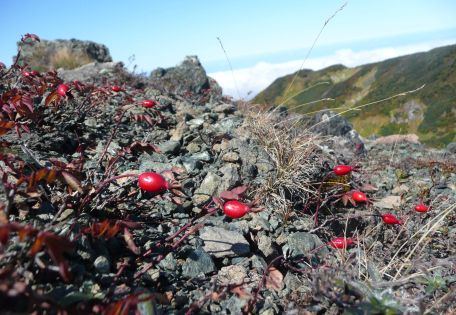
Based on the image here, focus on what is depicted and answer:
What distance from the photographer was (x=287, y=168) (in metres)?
3.57

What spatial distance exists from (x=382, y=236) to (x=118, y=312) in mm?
2843

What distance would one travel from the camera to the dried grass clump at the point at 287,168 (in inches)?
129

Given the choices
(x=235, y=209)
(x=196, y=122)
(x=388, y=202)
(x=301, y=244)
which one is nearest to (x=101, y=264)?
(x=235, y=209)

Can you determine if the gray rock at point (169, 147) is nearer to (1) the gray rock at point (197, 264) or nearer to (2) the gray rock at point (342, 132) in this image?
(1) the gray rock at point (197, 264)

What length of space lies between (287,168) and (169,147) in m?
1.15

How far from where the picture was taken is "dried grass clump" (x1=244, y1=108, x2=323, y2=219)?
3.28 meters

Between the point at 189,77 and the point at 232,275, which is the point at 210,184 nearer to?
Result: the point at 232,275

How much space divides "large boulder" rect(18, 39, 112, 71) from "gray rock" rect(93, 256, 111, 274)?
8987 mm

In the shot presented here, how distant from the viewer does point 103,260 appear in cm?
199

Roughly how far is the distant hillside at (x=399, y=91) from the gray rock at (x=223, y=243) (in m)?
24.8

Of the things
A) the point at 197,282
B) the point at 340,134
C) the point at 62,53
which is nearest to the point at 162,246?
the point at 197,282

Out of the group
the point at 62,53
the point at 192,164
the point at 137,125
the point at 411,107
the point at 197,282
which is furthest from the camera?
the point at 411,107

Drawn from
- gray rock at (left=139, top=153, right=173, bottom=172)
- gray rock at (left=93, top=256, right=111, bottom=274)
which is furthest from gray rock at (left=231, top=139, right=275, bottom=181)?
gray rock at (left=93, top=256, right=111, bottom=274)

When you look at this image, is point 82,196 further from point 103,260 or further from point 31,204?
point 103,260
